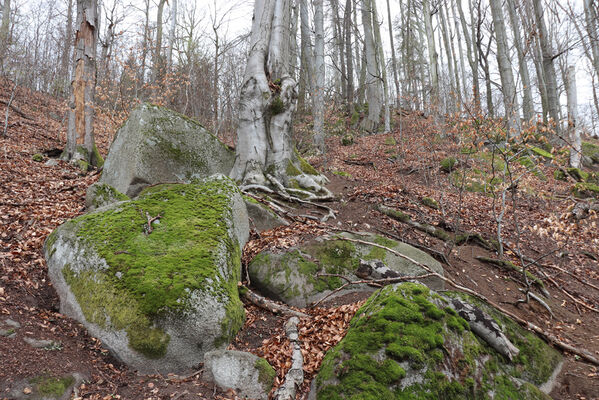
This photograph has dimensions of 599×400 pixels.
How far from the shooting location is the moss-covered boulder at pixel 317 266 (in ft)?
13.8

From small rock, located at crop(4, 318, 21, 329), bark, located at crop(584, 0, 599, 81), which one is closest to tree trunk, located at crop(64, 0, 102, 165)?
small rock, located at crop(4, 318, 21, 329)

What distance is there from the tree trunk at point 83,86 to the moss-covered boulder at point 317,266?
6.81m

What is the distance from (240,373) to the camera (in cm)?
267

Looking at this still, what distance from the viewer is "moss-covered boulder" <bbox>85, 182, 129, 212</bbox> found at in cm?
511

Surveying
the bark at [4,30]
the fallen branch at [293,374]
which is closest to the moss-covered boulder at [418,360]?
the fallen branch at [293,374]

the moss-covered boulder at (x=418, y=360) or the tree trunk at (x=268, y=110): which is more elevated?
the tree trunk at (x=268, y=110)

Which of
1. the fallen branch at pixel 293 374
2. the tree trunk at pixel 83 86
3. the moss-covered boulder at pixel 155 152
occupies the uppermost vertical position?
the tree trunk at pixel 83 86

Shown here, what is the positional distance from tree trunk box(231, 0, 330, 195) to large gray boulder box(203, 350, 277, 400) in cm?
422

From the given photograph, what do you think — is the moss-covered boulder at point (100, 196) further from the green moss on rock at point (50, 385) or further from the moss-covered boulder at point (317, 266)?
the green moss on rock at point (50, 385)

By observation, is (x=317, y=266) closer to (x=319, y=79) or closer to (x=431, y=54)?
(x=319, y=79)

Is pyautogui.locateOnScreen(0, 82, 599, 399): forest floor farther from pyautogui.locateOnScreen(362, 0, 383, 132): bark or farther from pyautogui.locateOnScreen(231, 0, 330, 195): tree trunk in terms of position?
pyautogui.locateOnScreen(362, 0, 383, 132): bark

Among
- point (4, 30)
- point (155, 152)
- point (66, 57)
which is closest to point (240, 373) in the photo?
point (155, 152)

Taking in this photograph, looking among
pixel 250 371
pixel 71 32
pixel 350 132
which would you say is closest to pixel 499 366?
pixel 250 371

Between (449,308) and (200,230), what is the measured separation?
275cm
